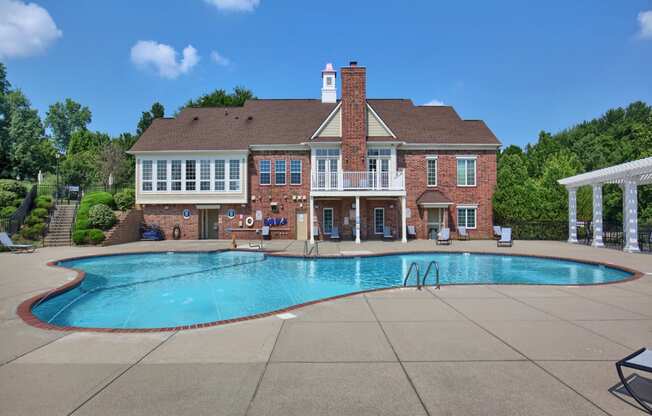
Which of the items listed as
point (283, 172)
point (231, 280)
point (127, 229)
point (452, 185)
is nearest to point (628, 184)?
point (452, 185)

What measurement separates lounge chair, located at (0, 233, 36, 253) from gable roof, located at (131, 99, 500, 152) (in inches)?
355

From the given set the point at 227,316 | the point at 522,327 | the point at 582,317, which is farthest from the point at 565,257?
the point at 227,316

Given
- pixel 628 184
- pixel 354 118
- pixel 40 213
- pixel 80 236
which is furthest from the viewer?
pixel 354 118

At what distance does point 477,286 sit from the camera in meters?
9.04

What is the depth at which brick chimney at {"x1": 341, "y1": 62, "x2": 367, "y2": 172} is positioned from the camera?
22.4 metres

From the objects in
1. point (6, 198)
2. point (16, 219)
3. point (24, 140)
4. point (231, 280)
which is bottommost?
point (231, 280)

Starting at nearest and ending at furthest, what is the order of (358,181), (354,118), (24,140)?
(358,181) → (354,118) → (24,140)

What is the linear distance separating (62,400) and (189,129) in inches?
984

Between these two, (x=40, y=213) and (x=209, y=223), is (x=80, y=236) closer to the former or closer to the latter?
(x=40, y=213)

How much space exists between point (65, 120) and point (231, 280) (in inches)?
3046

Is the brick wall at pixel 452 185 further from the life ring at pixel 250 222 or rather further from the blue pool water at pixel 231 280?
the life ring at pixel 250 222

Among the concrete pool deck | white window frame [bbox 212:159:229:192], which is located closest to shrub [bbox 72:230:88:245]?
white window frame [bbox 212:159:229:192]

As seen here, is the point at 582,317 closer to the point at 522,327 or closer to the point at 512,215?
the point at 522,327

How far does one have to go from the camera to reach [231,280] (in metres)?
11.8
